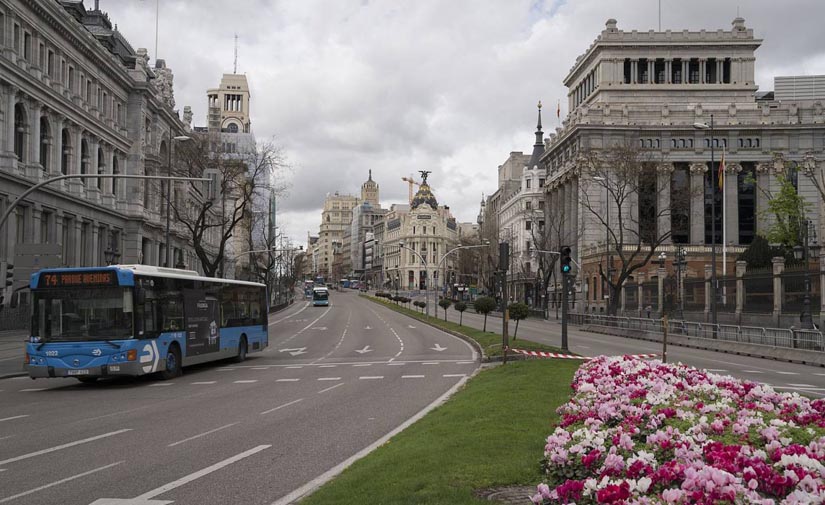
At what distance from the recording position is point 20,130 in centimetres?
4159

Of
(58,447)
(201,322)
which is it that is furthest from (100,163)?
(58,447)

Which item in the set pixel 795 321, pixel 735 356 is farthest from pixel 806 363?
pixel 795 321

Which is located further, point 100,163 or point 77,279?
point 100,163

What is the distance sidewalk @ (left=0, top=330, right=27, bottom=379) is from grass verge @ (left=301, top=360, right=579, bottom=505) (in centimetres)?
1634

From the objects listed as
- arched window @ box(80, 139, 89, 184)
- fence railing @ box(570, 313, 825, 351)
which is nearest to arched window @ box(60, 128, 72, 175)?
arched window @ box(80, 139, 89, 184)

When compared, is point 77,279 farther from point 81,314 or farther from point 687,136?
point 687,136

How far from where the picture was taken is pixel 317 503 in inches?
275

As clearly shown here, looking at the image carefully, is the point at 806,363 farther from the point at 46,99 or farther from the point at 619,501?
the point at 46,99

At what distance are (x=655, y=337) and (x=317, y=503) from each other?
3827 centimetres

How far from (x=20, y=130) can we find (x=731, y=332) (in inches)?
1464

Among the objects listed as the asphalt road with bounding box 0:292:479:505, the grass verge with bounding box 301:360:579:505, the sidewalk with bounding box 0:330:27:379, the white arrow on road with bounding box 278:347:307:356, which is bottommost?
the white arrow on road with bounding box 278:347:307:356

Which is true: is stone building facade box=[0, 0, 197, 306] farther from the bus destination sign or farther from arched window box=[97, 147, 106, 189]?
the bus destination sign

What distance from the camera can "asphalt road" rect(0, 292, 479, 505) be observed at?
877cm

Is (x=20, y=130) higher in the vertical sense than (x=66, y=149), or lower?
lower
